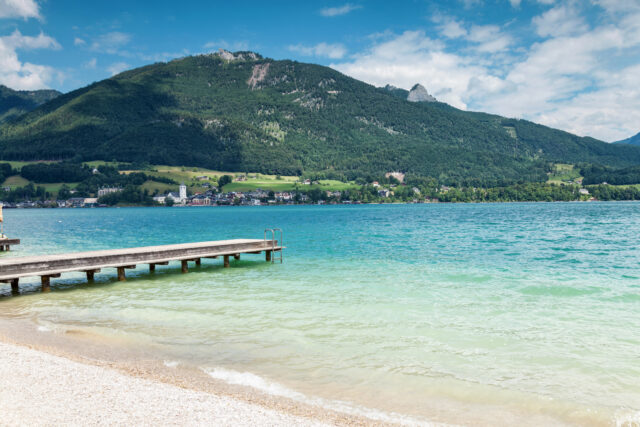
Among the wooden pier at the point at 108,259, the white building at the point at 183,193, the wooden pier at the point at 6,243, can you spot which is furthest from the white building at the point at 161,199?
the wooden pier at the point at 108,259

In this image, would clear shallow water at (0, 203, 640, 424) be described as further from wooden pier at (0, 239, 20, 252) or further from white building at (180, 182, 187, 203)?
white building at (180, 182, 187, 203)

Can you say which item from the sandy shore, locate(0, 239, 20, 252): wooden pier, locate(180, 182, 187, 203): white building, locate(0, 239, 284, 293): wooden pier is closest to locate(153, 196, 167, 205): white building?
locate(180, 182, 187, 203): white building

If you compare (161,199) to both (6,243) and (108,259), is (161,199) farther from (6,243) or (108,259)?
(108,259)

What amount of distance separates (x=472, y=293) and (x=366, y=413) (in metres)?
13.0

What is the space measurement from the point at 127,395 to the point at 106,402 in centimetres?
44

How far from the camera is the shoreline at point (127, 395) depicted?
281 inches

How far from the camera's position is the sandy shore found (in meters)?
7.01

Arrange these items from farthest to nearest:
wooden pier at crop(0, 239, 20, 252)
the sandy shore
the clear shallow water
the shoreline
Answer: wooden pier at crop(0, 239, 20, 252) → the clear shallow water → the shoreline → the sandy shore

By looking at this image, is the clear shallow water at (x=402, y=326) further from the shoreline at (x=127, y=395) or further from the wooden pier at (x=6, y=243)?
the wooden pier at (x=6, y=243)

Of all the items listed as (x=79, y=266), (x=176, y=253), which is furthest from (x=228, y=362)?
(x=176, y=253)

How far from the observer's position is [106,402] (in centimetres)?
767

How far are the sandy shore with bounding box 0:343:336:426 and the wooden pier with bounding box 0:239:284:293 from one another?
12597 mm

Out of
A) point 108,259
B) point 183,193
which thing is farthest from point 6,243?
point 183,193

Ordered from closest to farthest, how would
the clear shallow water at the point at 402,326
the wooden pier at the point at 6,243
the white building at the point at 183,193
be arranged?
the clear shallow water at the point at 402,326 → the wooden pier at the point at 6,243 → the white building at the point at 183,193
